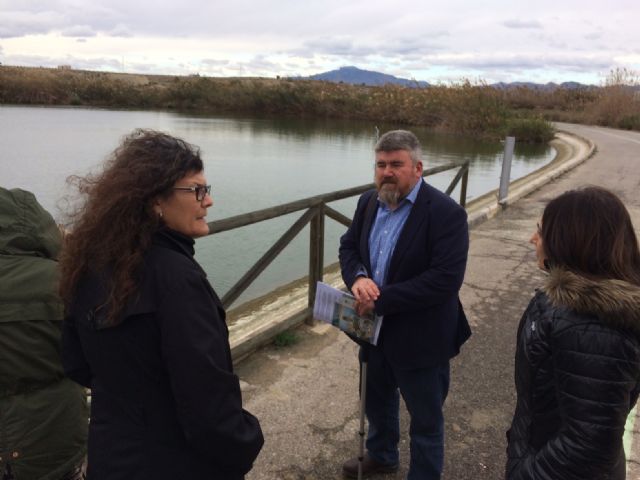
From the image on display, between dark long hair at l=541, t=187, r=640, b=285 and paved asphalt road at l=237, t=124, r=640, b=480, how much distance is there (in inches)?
66.5

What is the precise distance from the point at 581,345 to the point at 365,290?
3.58ft

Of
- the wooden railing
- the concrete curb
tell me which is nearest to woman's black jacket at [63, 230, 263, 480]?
the wooden railing

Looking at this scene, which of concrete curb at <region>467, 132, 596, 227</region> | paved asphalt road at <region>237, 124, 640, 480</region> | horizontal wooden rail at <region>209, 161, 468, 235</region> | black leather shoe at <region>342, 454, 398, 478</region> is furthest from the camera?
concrete curb at <region>467, 132, 596, 227</region>

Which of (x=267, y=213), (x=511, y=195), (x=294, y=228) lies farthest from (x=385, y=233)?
(x=511, y=195)

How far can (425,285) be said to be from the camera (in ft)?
7.59

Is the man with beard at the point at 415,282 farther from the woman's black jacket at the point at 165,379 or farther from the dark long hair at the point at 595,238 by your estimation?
the woman's black jacket at the point at 165,379

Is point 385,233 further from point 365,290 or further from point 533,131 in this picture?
point 533,131

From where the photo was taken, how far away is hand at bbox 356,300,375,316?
2420mm

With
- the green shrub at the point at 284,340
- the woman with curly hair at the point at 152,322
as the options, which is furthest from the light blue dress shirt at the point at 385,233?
the green shrub at the point at 284,340

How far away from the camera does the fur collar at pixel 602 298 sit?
146 cm

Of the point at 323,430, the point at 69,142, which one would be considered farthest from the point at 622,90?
the point at 323,430

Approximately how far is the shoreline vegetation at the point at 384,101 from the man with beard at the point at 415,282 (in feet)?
92.2

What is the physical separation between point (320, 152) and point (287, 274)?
596 inches

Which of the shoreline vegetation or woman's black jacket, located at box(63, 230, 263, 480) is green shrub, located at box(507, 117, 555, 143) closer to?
the shoreline vegetation
